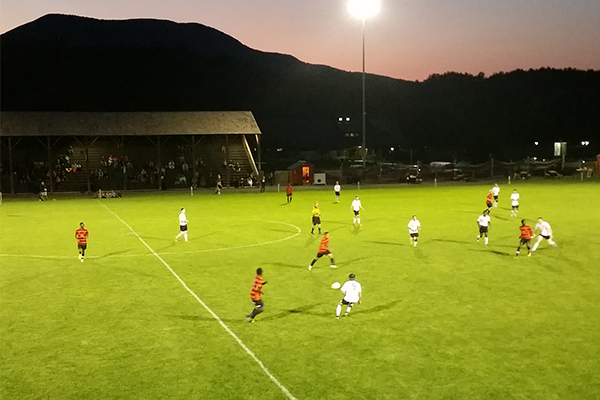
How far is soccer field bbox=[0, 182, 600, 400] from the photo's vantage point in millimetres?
9539

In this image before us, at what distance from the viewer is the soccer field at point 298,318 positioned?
9.54 meters

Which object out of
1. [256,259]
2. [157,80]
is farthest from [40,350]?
[157,80]

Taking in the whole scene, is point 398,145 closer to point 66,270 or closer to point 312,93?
point 312,93

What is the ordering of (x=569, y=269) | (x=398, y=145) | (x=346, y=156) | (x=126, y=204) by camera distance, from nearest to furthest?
1. (x=569, y=269)
2. (x=126, y=204)
3. (x=346, y=156)
4. (x=398, y=145)

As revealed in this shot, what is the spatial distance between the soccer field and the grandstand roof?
33.4 meters

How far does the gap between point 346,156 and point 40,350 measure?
102 meters

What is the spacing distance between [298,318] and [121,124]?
2105 inches

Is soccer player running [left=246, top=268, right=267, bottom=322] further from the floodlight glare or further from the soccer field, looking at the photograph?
the floodlight glare

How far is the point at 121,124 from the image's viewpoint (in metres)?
60.6

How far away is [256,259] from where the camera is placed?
20.6 metres

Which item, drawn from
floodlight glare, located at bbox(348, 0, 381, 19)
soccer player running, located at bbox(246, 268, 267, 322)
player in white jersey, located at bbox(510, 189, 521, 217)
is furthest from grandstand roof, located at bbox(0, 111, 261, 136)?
soccer player running, located at bbox(246, 268, 267, 322)

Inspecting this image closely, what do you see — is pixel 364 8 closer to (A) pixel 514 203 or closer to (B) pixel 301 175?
(B) pixel 301 175

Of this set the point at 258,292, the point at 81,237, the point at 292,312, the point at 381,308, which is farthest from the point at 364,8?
the point at 258,292

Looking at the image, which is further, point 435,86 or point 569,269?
point 435,86
